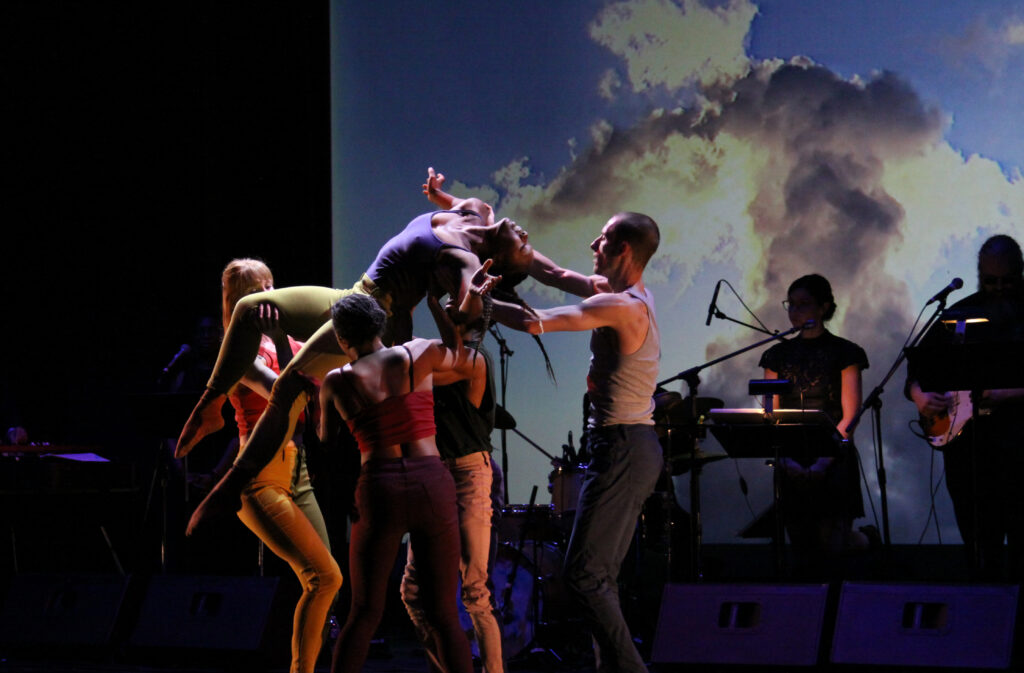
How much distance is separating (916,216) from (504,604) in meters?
3.47

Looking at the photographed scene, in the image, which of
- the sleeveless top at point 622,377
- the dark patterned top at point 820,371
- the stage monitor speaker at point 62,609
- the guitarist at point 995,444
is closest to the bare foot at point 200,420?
the sleeveless top at point 622,377

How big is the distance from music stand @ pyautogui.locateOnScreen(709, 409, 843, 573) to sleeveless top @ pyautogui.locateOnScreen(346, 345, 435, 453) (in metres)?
1.86

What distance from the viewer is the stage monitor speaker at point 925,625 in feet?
13.7

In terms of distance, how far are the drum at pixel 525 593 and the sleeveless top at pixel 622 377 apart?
2.06 meters

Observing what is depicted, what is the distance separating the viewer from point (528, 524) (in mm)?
6035

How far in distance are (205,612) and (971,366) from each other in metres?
3.76

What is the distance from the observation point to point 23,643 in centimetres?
570

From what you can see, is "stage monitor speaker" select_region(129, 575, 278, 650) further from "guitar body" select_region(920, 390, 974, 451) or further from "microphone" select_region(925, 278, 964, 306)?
"microphone" select_region(925, 278, 964, 306)

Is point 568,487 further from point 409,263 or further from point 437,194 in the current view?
point 409,263

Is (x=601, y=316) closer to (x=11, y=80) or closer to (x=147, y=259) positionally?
(x=147, y=259)

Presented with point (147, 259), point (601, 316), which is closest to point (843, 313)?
point (601, 316)

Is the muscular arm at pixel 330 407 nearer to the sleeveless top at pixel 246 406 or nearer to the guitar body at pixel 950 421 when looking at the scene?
the sleeveless top at pixel 246 406


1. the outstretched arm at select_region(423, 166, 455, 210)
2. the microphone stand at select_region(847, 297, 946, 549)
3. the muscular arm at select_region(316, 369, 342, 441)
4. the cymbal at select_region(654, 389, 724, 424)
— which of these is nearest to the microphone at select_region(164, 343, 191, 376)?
the outstretched arm at select_region(423, 166, 455, 210)

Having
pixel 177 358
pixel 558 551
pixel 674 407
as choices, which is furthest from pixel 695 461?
pixel 177 358
